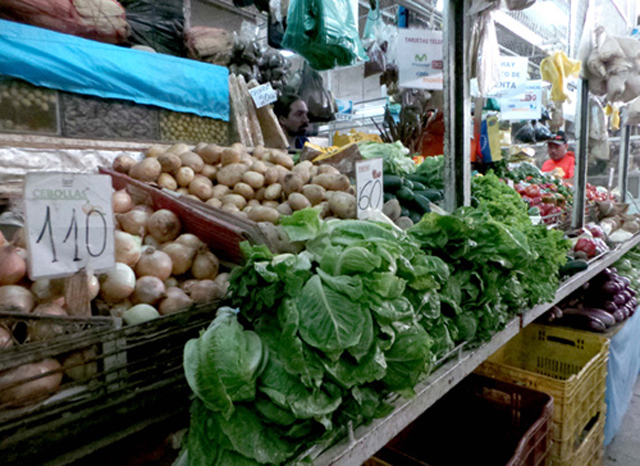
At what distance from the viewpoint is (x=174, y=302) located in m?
1.31

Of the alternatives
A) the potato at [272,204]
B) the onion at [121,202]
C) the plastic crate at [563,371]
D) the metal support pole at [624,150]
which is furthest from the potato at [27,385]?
the metal support pole at [624,150]

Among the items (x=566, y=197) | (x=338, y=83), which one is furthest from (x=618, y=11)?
(x=338, y=83)

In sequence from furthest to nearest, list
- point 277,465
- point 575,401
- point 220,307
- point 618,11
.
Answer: point 618,11 → point 575,401 → point 220,307 → point 277,465

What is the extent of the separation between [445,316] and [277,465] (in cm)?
81


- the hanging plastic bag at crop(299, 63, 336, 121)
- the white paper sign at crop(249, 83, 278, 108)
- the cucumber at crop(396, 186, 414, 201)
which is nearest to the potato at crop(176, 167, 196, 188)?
the cucumber at crop(396, 186, 414, 201)

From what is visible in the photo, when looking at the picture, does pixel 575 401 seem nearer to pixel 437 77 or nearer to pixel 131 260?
pixel 437 77

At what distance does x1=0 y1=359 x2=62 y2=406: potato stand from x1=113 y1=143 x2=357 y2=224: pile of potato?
1.14 metres

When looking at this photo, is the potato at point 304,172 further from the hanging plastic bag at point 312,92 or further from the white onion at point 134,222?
the hanging plastic bag at point 312,92

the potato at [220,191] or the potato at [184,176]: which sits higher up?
the potato at [184,176]

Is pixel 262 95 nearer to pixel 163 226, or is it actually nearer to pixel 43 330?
pixel 163 226

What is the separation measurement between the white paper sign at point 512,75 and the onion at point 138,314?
4.17m

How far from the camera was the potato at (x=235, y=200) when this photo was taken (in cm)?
213

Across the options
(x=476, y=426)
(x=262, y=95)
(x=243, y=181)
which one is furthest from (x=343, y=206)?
(x=262, y=95)

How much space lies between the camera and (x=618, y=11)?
5125 millimetres
